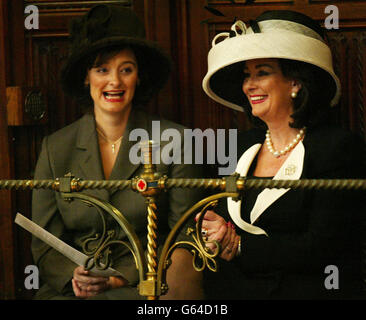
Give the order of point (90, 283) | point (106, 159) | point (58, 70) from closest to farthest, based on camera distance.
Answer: point (90, 283), point (106, 159), point (58, 70)

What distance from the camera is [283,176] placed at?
1986 mm

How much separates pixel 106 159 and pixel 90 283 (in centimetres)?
33

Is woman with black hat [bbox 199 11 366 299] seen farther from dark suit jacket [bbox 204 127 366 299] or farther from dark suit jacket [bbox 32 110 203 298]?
dark suit jacket [bbox 32 110 203 298]

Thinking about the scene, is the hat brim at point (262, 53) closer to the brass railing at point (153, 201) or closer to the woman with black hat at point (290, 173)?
the woman with black hat at point (290, 173)

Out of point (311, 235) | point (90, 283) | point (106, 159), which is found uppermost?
point (106, 159)

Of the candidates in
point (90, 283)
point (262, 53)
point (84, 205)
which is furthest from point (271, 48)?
point (90, 283)

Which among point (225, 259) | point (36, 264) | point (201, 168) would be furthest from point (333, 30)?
point (36, 264)

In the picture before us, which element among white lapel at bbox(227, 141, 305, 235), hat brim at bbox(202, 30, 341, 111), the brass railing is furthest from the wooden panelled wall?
the brass railing

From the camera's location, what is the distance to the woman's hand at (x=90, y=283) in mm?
2037

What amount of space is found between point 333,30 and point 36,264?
1045mm

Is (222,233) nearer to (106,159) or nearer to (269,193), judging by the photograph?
(269,193)

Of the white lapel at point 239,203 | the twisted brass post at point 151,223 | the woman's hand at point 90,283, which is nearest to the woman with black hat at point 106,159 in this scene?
the woman's hand at point 90,283
